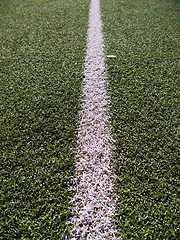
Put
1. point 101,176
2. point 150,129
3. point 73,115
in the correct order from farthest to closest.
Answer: point 73,115 < point 150,129 < point 101,176

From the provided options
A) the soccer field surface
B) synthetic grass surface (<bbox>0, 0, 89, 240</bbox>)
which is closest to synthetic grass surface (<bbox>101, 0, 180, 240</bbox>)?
the soccer field surface

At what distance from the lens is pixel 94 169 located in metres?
1.32

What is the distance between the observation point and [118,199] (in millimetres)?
1171

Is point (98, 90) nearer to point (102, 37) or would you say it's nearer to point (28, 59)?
point (28, 59)

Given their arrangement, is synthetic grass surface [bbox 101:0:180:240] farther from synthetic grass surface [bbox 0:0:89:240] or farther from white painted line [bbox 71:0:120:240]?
synthetic grass surface [bbox 0:0:89:240]

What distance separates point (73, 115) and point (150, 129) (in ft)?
1.76

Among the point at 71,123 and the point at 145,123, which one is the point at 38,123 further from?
the point at 145,123

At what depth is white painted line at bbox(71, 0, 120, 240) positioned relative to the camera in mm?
1077

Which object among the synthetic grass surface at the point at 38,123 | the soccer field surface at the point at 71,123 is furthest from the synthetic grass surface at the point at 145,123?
the synthetic grass surface at the point at 38,123

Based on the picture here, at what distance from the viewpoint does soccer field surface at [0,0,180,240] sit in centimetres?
111

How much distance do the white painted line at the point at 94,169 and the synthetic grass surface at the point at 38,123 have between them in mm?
59

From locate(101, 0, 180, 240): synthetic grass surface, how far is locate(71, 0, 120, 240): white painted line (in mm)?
56

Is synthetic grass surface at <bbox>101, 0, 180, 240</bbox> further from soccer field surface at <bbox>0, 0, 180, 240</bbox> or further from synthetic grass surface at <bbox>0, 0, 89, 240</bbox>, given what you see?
synthetic grass surface at <bbox>0, 0, 89, 240</bbox>

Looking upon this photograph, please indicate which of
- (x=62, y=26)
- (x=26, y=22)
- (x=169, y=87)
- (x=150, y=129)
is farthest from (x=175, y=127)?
(x=26, y=22)
